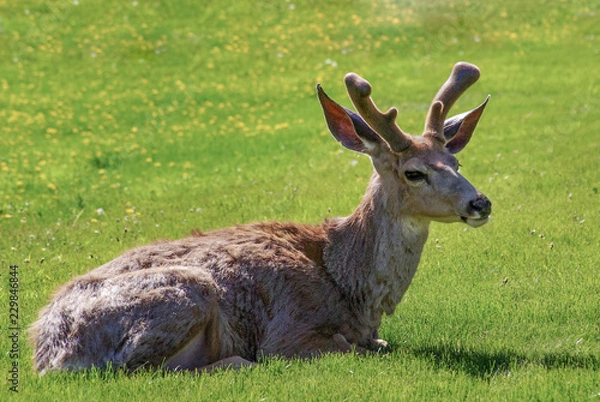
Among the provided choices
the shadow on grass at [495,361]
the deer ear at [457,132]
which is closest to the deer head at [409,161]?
the deer ear at [457,132]

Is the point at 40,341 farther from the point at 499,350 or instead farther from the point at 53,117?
the point at 53,117

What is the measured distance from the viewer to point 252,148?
57.6 ft

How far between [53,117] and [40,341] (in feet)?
47.3

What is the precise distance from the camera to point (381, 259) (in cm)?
794

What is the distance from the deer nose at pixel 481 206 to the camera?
24.2ft

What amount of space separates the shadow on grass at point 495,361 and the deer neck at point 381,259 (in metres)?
0.61

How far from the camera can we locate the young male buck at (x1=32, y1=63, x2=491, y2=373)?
6.94 meters

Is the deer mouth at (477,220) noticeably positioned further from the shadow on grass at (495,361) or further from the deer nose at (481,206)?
the shadow on grass at (495,361)

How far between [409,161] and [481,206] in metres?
0.75

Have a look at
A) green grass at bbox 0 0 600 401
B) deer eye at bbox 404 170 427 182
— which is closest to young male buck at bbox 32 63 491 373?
deer eye at bbox 404 170 427 182

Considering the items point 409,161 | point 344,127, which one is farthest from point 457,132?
point 344,127

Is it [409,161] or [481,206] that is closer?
[481,206]

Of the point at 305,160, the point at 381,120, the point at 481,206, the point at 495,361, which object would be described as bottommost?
the point at 495,361

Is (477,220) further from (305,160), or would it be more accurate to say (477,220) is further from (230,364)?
(305,160)
